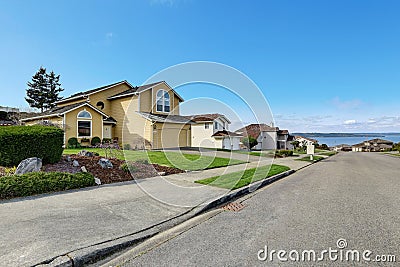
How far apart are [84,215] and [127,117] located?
62.6ft

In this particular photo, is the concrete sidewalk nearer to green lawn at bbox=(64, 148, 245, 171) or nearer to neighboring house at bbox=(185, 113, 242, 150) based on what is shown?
green lawn at bbox=(64, 148, 245, 171)

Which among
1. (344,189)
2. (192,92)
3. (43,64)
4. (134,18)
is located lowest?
(344,189)

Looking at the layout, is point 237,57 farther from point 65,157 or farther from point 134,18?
point 65,157

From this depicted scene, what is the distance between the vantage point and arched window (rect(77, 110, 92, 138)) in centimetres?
2059

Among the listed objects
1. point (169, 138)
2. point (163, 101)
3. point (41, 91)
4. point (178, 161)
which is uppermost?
point (41, 91)

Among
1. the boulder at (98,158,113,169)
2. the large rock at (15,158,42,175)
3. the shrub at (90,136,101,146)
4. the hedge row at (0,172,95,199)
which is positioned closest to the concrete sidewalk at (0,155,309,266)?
the hedge row at (0,172,95,199)

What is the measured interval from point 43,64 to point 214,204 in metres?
57.7

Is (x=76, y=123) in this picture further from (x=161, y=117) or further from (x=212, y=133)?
(x=212, y=133)

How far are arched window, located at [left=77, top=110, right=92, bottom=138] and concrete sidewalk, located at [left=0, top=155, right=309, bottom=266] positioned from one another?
1524cm

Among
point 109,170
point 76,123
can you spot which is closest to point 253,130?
point 76,123

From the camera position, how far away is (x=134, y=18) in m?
12.6

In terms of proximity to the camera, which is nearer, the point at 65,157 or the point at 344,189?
the point at 344,189

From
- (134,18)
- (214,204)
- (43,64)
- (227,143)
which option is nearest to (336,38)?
(134,18)

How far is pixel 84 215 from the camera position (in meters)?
4.66
